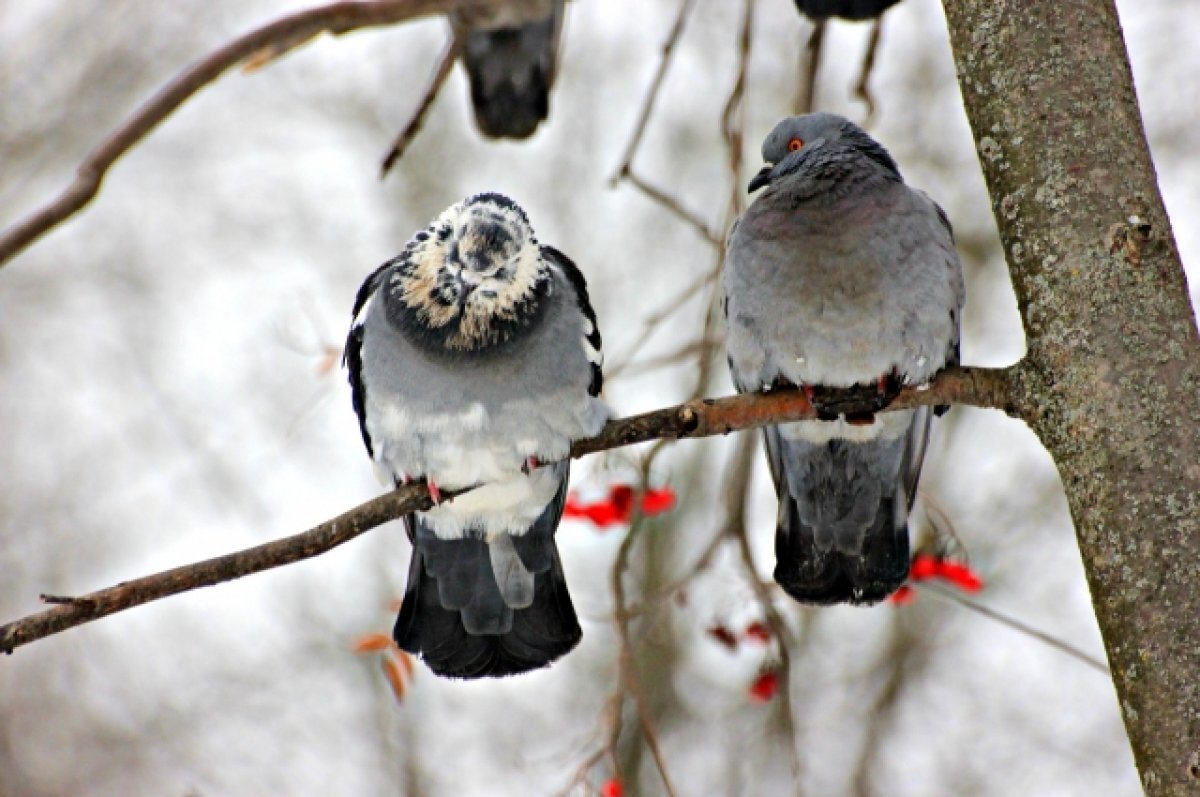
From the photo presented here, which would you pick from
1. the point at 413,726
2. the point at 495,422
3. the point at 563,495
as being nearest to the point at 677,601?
the point at 563,495

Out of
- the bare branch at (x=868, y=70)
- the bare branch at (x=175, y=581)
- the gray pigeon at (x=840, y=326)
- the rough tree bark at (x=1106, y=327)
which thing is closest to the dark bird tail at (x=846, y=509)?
the gray pigeon at (x=840, y=326)

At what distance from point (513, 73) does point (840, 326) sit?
252 centimetres

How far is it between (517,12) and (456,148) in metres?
5.30

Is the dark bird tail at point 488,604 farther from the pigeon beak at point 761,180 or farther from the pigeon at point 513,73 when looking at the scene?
the pigeon at point 513,73

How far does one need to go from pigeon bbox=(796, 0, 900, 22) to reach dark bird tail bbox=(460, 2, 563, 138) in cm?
145

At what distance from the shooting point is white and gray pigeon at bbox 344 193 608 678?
12.0 feet

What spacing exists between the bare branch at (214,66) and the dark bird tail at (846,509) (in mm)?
1922

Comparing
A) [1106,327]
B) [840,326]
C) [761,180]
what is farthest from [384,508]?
[761,180]

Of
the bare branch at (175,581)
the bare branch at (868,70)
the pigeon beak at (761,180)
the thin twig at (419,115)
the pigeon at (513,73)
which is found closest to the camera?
the bare branch at (175,581)

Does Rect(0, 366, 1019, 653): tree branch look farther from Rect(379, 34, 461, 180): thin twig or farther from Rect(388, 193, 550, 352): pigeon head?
Rect(379, 34, 461, 180): thin twig

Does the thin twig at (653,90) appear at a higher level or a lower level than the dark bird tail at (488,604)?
higher

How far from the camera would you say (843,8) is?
4379 mm

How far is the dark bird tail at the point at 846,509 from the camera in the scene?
13.8 ft

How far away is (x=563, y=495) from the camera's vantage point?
4184 millimetres
